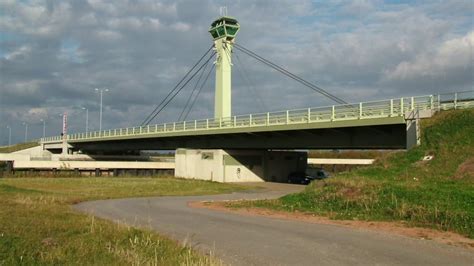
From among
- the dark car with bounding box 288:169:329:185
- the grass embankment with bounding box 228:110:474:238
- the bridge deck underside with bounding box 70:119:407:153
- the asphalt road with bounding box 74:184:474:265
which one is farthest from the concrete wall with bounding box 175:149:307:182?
the asphalt road with bounding box 74:184:474:265

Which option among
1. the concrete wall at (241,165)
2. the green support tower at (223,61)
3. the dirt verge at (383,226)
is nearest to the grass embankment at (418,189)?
the dirt verge at (383,226)

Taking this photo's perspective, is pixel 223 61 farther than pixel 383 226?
Yes

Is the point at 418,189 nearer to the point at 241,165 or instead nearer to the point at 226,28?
the point at 241,165

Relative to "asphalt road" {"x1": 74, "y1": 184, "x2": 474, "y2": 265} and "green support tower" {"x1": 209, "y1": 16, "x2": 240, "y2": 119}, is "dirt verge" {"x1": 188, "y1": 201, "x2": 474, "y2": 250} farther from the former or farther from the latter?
"green support tower" {"x1": 209, "y1": 16, "x2": 240, "y2": 119}

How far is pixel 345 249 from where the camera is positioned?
40.4 ft

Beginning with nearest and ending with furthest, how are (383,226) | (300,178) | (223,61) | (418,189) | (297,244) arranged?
1. (297,244)
2. (383,226)
3. (418,189)
4. (300,178)
5. (223,61)

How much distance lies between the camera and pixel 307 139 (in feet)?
151

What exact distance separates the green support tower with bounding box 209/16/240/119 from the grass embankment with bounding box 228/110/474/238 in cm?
3365

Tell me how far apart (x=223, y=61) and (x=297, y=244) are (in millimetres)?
51815

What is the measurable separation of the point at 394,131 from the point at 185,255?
29.5 m

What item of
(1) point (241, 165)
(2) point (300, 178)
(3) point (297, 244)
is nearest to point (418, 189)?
(3) point (297, 244)

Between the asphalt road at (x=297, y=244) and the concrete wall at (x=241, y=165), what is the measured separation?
3541 centimetres

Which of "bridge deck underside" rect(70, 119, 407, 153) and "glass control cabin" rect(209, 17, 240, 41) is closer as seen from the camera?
"bridge deck underside" rect(70, 119, 407, 153)

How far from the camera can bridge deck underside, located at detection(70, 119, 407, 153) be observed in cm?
3759
